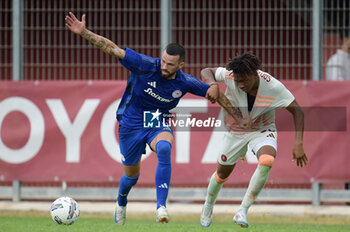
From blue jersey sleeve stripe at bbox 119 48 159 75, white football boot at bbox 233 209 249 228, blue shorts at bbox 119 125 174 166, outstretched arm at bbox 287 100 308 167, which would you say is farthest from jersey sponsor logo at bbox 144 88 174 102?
white football boot at bbox 233 209 249 228

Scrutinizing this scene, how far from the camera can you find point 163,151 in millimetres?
7684

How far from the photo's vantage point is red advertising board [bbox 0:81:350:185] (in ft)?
35.9

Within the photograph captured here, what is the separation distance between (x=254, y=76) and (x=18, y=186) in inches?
198

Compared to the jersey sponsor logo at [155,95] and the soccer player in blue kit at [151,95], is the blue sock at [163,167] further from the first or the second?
the jersey sponsor logo at [155,95]

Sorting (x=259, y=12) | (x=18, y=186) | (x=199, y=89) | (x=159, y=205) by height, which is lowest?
(x=18, y=186)

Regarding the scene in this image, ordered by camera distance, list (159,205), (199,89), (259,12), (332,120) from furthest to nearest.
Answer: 1. (259,12)
2. (332,120)
3. (199,89)
4. (159,205)

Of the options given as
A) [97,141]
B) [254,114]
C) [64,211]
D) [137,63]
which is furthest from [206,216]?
[97,141]

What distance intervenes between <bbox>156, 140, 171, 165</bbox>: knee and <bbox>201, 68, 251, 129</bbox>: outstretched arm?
0.67m

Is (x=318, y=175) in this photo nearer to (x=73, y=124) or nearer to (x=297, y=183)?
(x=297, y=183)

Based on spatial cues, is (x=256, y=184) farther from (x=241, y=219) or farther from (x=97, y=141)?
(x=97, y=141)

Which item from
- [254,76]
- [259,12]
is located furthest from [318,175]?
[254,76]

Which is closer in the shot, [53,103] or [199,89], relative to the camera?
[199,89]

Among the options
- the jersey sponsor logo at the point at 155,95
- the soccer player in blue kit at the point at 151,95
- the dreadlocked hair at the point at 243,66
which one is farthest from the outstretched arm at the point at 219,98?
the jersey sponsor logo at the point at 155,95

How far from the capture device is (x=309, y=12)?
12.0 meters
